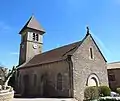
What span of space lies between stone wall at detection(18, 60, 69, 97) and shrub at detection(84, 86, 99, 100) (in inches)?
93.3

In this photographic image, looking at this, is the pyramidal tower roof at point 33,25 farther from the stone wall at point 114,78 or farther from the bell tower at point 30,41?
the stone wall at point 114,78

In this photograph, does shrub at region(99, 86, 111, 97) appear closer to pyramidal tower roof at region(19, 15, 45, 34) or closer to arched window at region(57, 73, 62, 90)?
arched window at region(57, 73, 62, 90)

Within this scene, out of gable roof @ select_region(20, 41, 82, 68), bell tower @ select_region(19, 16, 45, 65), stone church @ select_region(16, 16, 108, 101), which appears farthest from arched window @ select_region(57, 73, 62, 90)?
bell tower @ select_region(19, 16, 45, 65)

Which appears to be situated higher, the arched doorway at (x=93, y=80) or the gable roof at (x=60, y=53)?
the gable roof at (x=60, y=53)

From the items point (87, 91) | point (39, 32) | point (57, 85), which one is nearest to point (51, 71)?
point (57, 85)

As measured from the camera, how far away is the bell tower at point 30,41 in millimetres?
34344

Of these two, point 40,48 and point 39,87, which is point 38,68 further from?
point 40,48

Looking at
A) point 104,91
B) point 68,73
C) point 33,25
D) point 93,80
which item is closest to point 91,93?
point 104,91

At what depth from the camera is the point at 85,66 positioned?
76.4 ft

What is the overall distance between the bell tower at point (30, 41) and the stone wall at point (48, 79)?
5047 mm

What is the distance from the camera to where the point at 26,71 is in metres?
30.1

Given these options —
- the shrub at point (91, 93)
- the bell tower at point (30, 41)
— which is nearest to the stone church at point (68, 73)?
the shrub at point (91, 93)

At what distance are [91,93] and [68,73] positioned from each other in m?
3.72

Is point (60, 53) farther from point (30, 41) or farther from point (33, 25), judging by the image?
point (33, 25)
